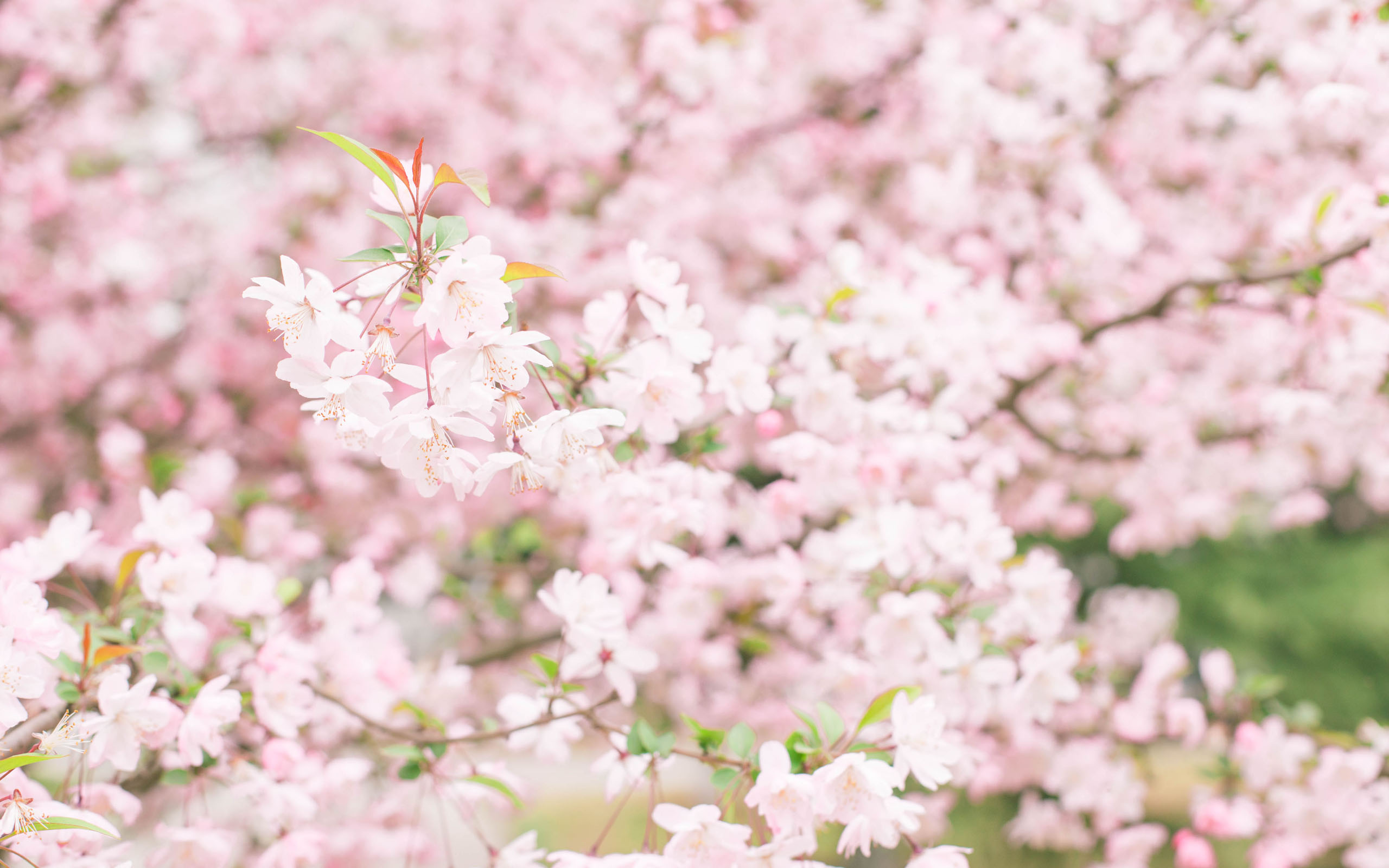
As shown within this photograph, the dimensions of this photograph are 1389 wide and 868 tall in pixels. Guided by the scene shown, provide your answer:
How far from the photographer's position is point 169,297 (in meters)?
3.98

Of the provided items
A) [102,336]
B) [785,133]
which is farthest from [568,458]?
[102,336]

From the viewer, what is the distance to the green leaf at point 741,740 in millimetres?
1299

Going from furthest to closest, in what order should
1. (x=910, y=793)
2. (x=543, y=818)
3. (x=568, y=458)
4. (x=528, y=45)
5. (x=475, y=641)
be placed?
(x=543, y=818)
(x=528, y=45)
(x=475, y=641)
(x=910, y=793)
(x=568, y=458)

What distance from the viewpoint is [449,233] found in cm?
105

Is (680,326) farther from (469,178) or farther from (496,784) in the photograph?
(496,784)

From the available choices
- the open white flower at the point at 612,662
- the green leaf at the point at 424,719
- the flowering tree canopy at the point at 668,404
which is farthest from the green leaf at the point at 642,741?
the green leaf at the point at 424,719

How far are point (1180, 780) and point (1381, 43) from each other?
29.5 feet

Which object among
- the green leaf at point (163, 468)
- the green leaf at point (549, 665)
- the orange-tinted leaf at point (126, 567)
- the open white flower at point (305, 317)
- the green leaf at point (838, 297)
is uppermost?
the green leaf at point (163, 468)

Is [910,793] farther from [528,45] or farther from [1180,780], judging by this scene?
[1180,780]

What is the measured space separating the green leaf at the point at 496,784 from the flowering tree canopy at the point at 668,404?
4cm

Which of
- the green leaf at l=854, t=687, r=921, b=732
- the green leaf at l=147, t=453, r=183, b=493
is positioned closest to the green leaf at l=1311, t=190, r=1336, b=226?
the green leaf at l=854, t=687, r=921, b=732

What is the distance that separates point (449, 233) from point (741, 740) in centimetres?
87

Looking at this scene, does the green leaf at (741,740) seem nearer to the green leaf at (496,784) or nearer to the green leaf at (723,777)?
the green leaf at (723,777)

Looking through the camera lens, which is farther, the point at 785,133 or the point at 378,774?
the point at 785,133
